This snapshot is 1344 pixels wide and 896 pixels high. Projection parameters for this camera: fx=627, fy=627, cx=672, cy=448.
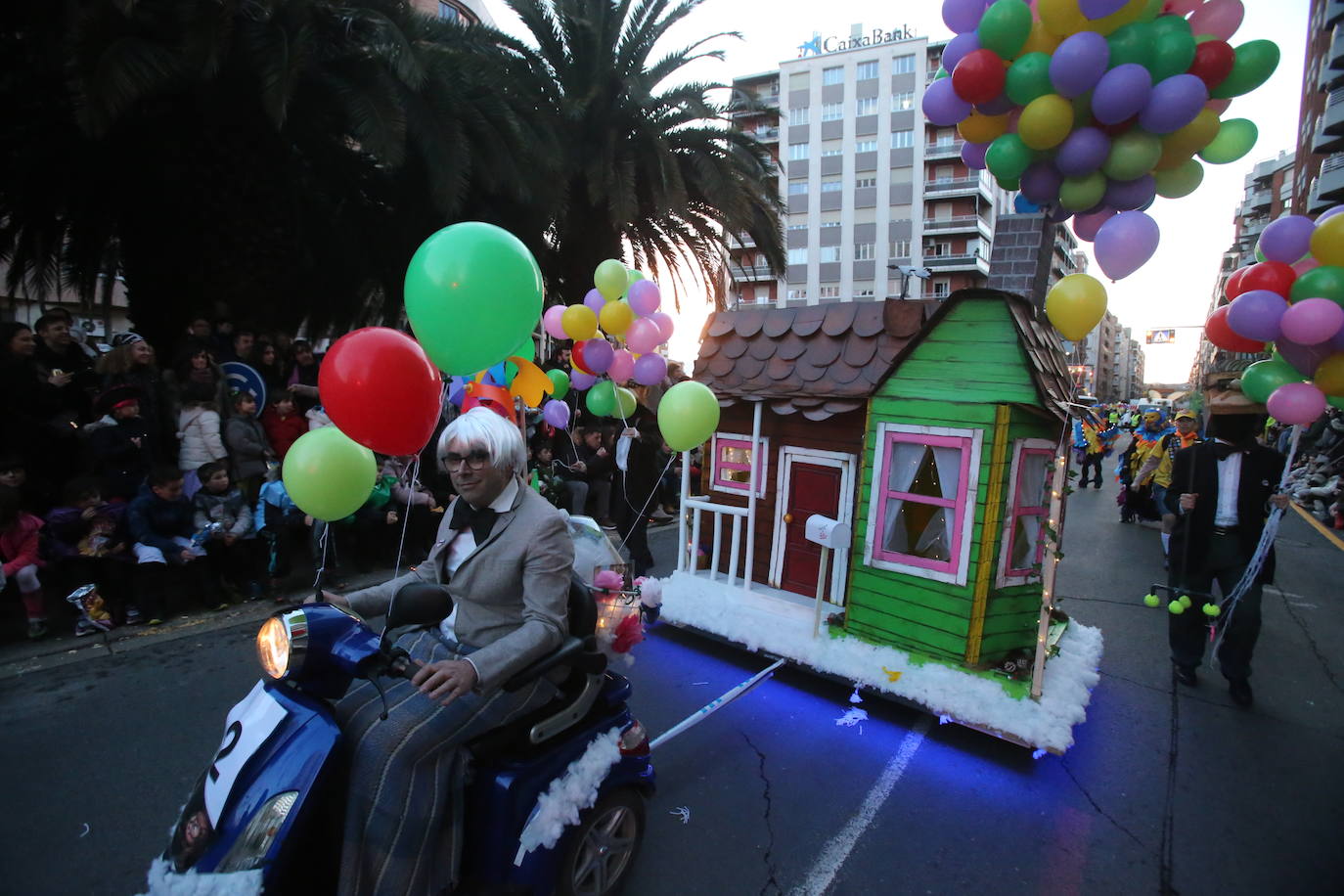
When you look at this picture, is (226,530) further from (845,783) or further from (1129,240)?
(1129,240)

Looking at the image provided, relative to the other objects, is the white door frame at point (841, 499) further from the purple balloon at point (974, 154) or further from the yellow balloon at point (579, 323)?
the purple balloon at point (974, 154)

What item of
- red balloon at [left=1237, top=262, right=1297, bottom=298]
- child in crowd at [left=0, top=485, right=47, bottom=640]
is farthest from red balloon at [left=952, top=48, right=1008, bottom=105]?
child in crowd at [left=0, top=485, right=47, bottom=640]

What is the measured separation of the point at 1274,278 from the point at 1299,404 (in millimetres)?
598

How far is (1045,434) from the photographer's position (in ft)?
13.0

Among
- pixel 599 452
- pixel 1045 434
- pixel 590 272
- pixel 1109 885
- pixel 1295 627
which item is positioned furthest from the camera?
pixel 590 272

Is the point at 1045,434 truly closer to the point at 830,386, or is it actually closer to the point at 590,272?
the point at 830,386

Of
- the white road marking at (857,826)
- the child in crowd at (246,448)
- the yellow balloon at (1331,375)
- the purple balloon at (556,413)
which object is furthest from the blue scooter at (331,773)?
the child in crowd at (246,448)

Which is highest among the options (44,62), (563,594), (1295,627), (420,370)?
(44,62)

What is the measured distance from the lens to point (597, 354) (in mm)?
5031

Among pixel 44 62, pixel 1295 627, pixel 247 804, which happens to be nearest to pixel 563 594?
pixel 247 804

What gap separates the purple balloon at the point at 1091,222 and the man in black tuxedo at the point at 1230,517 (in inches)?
64.3

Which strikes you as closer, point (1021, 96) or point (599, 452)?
point (1021, 96)

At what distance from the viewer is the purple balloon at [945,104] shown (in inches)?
134

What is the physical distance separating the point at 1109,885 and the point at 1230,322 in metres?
2.56
